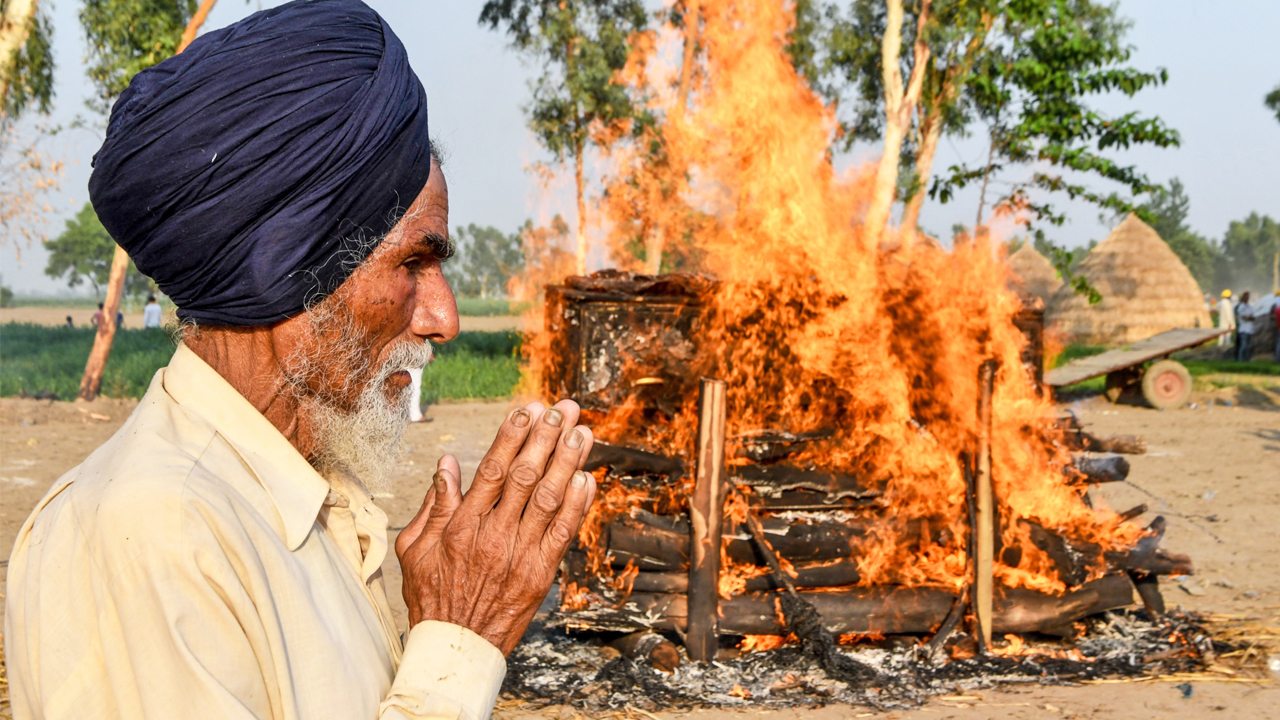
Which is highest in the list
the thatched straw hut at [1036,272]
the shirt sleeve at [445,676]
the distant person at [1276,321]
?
the thatched straw hut at [1036,272]

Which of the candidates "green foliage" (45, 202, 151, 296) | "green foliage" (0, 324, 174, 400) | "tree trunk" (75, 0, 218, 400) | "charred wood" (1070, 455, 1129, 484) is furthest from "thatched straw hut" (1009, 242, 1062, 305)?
"green foliage" (45, 202, 151, 296)

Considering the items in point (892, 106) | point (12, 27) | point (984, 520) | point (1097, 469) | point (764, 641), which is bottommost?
point (764, 641)

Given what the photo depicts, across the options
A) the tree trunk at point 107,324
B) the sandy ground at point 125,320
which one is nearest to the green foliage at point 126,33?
the tree trunk at point 107,324

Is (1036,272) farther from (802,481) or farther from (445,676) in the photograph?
(445,676)

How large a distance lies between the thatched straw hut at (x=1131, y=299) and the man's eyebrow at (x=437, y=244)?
3502 centimetres

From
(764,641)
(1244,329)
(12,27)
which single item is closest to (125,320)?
(12,27)

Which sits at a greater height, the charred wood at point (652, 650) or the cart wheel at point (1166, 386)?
the cart wheel at point (1166, 386)

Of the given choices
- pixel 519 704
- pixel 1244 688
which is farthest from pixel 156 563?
pixel 1244 688

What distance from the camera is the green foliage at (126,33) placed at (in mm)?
16266

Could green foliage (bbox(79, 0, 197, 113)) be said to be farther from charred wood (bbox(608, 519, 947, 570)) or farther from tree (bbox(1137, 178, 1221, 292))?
tree (bbox(1137, 178, 1221, 292))

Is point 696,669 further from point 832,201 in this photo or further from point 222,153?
point 222,153

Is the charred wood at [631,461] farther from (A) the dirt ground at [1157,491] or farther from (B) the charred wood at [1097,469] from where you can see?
(B) the charred wood at [1097,469]

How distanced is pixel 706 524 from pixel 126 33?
15271 mm

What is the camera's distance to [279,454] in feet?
4.89
